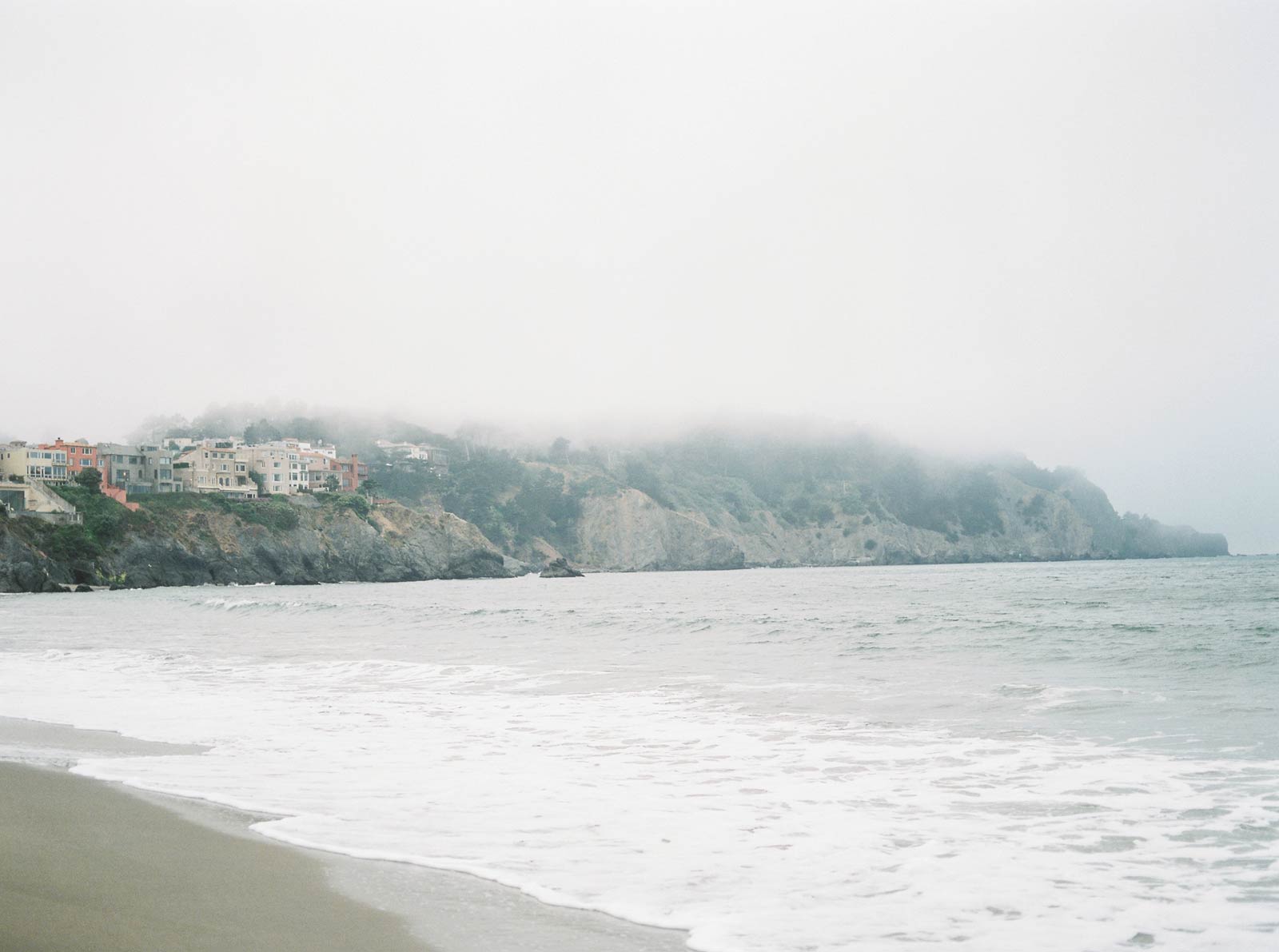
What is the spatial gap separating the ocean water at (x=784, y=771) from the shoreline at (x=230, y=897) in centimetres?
30

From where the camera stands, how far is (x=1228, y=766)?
8820 millimetres

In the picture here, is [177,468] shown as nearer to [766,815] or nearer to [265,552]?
[265,552]

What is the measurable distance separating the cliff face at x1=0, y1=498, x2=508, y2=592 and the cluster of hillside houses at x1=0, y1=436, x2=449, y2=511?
839 cm

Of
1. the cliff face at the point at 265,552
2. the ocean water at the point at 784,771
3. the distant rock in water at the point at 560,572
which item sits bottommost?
the distant rock in water at the point at 560,572

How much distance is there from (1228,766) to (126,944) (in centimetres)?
903

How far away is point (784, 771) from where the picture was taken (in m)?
8.95

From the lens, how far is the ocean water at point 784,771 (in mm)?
5305

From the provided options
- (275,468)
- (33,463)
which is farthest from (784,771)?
(275,468)

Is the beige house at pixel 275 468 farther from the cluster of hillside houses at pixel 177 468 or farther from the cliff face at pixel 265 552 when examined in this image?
the cliff face at pixel 265 552

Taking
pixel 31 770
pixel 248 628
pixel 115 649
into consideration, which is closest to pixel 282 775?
pixel 31 770

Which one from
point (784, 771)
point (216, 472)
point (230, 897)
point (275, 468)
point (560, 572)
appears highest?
point (275, 468)

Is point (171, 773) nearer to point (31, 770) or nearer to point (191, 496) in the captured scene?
point (31, 770)

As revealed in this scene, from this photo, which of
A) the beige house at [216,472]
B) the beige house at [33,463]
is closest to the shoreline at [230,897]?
the beige house at [33,463]

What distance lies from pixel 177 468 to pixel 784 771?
121m
